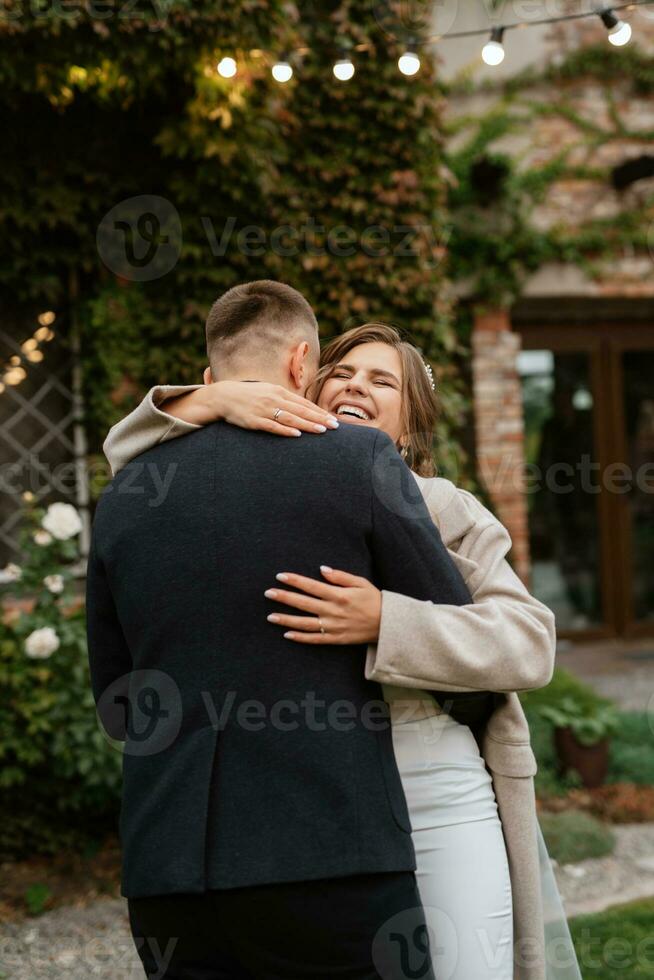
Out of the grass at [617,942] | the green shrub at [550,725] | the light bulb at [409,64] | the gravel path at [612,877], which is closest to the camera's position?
the grass at [617,942]

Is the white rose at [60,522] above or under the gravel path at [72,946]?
above

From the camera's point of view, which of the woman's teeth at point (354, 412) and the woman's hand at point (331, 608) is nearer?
the woman's hand at point (331, 608)

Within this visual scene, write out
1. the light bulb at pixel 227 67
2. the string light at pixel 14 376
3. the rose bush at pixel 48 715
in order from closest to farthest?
the rose bush at pixel 48 715
the light bulb at pixel 227 67
the string light at pixel 14 376

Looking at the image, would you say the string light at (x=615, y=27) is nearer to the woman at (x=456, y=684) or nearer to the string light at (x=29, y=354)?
the woman at (x=456, y=684)

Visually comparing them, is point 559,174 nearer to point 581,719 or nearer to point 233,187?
point 233,187

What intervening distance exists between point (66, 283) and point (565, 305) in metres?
4.00

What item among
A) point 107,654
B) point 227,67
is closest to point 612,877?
point 107,654

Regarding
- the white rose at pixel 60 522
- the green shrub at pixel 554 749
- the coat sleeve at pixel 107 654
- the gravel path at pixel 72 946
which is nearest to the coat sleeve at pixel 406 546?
the coat sleeve at pixel 107 654

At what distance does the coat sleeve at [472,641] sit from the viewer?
1.45 metres

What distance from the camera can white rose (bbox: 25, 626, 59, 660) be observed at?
3.82 meters

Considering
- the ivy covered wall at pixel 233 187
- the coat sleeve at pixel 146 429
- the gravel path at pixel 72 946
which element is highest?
the ivy covered wall at pixel 233 187

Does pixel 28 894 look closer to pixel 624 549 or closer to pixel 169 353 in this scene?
pixel 169 353

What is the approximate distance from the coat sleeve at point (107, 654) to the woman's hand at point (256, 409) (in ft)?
1.14

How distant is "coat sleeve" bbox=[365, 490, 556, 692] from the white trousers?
0.63 ft
